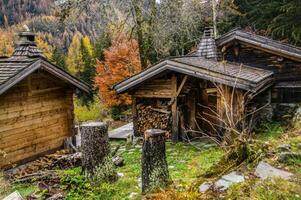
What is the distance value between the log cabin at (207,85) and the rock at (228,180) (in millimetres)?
8292

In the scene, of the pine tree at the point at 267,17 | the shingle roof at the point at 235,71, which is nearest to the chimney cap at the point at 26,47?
the shingle roof at the point at 235,71

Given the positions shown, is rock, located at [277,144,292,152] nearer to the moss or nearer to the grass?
the grass

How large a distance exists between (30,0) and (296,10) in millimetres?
106971

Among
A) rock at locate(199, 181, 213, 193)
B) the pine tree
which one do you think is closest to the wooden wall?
rock at locate(199, 181, 213, 193)

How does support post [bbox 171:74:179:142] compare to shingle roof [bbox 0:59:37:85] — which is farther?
support post [bbox 171:74:179:142]

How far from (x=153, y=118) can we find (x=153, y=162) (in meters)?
8.55

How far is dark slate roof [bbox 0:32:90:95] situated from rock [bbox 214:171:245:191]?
7.59 meters

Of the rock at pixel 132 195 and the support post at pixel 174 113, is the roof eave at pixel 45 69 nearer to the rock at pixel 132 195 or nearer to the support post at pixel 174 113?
the support post at pixel 174 113

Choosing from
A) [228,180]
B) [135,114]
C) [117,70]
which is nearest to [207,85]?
[135,114]

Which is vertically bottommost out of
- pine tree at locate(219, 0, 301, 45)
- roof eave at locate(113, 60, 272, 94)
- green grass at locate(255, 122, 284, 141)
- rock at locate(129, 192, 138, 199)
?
rock at locate(129, 192, 138, 199)

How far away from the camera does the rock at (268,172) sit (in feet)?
14.2

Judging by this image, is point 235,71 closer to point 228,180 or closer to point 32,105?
point 32,105

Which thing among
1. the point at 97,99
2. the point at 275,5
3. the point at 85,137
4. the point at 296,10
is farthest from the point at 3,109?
the point at 97,99

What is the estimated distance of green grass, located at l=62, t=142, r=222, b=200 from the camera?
22.6 ft
